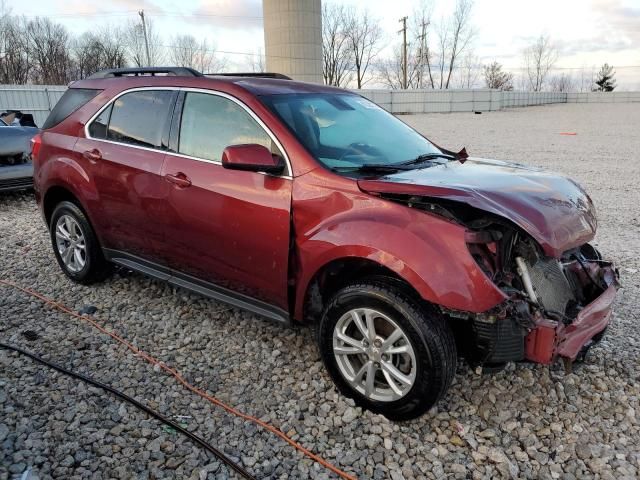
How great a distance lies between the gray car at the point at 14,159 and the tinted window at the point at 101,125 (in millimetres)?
4501

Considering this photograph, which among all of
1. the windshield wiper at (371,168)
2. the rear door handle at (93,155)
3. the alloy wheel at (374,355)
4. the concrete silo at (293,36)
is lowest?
the alloy wheel at (374,355)

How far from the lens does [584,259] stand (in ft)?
11.1

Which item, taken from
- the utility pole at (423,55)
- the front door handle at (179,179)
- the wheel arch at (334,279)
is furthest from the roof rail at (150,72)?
the utility pole at (423,55)

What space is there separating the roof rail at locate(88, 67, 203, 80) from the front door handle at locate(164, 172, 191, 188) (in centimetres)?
81

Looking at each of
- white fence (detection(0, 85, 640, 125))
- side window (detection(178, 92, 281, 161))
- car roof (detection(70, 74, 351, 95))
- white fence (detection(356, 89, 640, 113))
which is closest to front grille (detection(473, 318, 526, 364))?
side window (detection(178, 92, 281, 161))

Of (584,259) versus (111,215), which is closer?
(584,259)

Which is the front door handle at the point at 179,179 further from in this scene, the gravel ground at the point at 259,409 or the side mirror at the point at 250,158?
the gravel ground at the point at 259,409

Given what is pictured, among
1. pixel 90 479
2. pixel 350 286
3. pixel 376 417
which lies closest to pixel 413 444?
pixel 376 417

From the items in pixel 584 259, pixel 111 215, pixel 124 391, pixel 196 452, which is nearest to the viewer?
pixel 196 452

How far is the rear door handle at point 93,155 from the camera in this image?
13.6ft

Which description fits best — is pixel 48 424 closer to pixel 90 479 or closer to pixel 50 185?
pixel 90 479

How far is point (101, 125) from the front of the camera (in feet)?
14.0

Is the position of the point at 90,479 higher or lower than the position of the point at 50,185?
lower

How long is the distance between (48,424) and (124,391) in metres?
0.45
